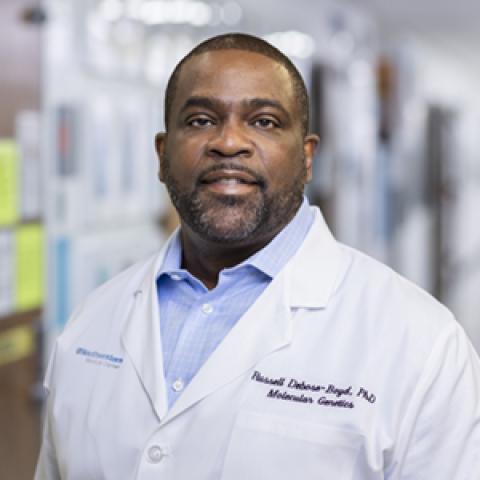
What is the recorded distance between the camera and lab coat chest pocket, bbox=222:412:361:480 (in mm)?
1143

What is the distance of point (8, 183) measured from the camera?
7.51ft

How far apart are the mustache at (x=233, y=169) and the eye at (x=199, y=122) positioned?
0.23 feet

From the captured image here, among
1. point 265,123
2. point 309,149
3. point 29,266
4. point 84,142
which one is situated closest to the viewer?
point 265,123

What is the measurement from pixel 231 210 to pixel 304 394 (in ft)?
0.91

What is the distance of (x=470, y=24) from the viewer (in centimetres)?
667

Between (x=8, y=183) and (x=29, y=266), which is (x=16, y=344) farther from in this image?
(x=8, y=183)

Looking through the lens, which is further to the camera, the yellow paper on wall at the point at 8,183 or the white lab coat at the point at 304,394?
the yellow paper on wall at the point at 8,183

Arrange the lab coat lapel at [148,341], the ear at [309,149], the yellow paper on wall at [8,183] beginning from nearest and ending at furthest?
the lab coat lapel at [148,341]
the ear at [309,149]
the yellow paper on wall at [8,183]

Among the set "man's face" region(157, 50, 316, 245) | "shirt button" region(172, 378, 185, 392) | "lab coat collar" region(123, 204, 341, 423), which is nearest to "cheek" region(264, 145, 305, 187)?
"man's face" region(157, 50, 316, 245)

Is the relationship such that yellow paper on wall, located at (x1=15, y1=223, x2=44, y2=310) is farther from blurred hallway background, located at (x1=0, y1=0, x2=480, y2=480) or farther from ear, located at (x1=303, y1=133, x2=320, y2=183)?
ear, located at (x1=303, y1=133, x2=320, y2=183)

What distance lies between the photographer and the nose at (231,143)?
123 centimetres

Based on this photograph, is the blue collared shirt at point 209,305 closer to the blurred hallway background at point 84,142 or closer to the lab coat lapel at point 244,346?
the lab coat lapel at point 244,346

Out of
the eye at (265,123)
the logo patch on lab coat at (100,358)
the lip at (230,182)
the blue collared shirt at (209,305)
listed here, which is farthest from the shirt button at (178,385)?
the eye at (265,123)

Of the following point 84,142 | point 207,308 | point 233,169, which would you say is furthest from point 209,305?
point 84,142
